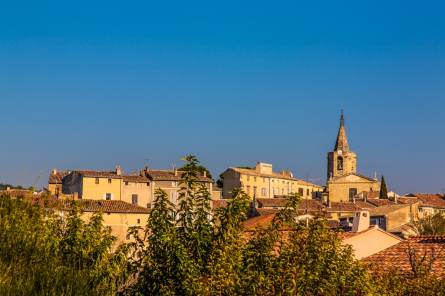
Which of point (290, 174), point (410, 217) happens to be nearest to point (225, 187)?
point (290, 174)

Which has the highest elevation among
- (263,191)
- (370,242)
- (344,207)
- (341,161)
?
(341,161)

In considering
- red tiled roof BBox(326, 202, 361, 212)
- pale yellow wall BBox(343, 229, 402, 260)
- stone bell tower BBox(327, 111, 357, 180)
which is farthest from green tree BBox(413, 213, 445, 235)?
stone bell tower BBox(327, 111, 357, 180)

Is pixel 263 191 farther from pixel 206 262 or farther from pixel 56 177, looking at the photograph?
pixel 206 262

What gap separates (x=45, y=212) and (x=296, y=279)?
906 centimetres

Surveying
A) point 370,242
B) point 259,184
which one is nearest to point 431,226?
point 370,242

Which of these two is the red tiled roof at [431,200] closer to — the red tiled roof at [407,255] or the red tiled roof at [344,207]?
the red tiled roof at [344,207]

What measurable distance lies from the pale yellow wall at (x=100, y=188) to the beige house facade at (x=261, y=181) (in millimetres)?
24976

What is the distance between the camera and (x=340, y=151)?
167125mm

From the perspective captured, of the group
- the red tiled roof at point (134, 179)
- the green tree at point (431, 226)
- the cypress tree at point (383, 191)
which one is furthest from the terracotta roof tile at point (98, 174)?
the cypress tree at point (383, 191)

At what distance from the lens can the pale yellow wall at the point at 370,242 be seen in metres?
32.3

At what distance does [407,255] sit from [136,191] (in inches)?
2574

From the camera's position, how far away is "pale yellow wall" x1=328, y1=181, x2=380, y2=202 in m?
137

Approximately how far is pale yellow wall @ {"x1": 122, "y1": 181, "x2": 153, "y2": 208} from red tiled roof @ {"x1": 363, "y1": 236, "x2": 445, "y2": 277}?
2448 inches

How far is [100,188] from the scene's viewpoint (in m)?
90.1
